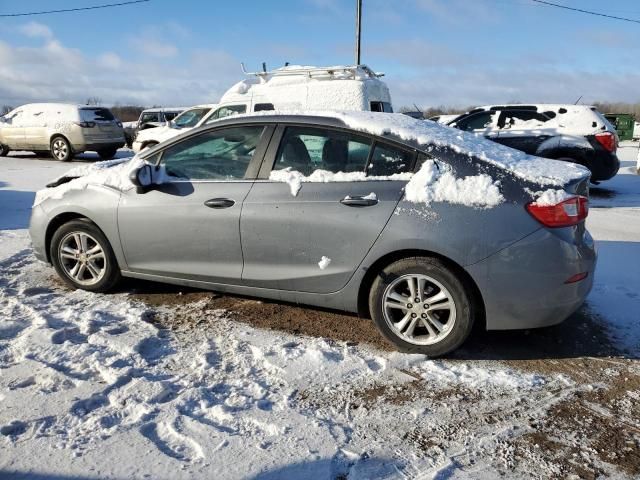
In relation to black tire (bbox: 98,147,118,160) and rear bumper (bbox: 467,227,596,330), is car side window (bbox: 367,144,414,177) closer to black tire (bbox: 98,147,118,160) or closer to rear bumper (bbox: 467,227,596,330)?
rear bumper (bbox: 467,227,596,330)

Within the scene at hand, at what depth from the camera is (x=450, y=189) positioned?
3.32 metres

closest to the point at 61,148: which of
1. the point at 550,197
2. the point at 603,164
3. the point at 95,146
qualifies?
the point at 95,146

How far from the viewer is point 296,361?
3357 mm

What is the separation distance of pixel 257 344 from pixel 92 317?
1.30 metres

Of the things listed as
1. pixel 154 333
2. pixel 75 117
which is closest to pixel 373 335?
pixel 154 333

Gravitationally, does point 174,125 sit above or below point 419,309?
above

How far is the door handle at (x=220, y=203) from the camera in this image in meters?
3.80

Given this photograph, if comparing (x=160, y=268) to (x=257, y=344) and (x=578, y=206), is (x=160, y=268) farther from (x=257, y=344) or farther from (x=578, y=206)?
(x=578, y=206)

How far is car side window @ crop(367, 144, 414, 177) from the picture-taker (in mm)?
3492

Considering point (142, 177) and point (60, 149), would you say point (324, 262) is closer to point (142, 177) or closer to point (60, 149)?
point (142, 177)

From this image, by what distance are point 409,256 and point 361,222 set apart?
380 millimetres

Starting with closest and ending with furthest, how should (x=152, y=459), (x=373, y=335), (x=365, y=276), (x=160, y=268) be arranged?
(x=152, y=459), (x=365, y=276), (x=373, y=335), (x=160, y=268)

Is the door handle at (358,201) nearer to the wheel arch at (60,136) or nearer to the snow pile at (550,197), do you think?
the snow pile at (550,197)

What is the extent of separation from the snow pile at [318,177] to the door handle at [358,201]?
141mm
